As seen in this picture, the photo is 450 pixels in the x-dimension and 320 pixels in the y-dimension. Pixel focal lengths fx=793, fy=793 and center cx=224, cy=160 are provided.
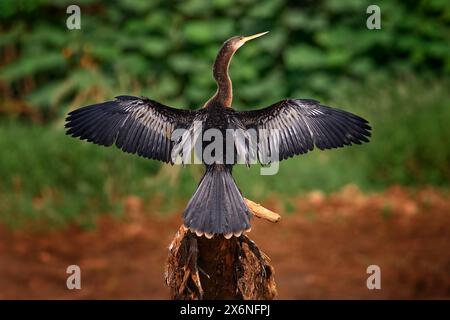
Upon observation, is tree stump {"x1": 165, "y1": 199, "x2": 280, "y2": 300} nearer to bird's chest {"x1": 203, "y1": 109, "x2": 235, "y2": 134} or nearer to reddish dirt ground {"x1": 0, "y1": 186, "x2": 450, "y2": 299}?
bird's chest {"x1": 203, "y1": 109, "x2": 235, "y2": 134}

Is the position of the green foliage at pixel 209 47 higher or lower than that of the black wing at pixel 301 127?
higher

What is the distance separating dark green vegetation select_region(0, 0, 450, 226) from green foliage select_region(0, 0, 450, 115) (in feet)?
0.05

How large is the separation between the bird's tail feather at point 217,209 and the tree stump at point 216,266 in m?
0.39

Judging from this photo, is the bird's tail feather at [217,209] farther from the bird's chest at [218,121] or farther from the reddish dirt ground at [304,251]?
the reddish dirt ground at [304,251]

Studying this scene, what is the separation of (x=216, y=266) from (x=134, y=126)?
71 cm

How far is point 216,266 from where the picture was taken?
135 inches

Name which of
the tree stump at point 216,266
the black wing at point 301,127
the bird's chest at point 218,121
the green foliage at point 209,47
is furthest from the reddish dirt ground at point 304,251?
the bird's chest at point 218,121

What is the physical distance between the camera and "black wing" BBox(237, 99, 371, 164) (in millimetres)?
3111

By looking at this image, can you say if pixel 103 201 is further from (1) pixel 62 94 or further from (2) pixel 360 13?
(2) pixel 360 13

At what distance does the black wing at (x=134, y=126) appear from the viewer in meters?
3.13

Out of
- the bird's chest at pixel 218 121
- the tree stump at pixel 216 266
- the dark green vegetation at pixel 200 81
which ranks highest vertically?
Result: the dark green vegetation at pixel 200 81

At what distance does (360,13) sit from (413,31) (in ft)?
2.54

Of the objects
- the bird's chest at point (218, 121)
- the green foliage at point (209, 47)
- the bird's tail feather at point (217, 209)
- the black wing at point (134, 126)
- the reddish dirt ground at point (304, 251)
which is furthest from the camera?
the green foliage at point (209, 47)

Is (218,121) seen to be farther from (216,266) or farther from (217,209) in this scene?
(216,266)
